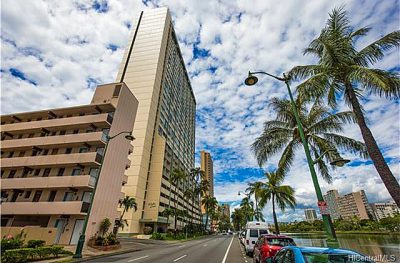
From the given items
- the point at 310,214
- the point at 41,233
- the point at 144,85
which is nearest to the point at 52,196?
the point at 41,233

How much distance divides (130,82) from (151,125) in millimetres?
15615

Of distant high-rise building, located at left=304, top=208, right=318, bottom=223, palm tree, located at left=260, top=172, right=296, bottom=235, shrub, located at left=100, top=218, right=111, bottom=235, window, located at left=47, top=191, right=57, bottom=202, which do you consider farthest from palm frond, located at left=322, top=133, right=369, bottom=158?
distant high-rise building, located at left=304, top=208, right=318, bottom=223

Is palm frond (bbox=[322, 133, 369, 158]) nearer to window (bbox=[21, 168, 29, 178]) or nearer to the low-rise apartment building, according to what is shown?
the low-rise apartment building

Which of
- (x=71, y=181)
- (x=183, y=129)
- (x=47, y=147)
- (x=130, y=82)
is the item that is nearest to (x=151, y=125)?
(x=130, y=82)

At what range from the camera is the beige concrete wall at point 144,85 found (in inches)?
1950

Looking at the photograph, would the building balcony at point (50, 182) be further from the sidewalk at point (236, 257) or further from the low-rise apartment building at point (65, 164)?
the sidewalk at point (236, 257)

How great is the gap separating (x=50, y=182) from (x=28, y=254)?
15727mm

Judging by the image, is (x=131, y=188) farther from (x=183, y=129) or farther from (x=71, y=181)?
(x=183, y=129)

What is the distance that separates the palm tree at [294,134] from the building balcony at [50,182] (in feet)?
67.1

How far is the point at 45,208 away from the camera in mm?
24719

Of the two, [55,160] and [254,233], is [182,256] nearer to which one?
[254,233]

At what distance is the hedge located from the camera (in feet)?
38.2

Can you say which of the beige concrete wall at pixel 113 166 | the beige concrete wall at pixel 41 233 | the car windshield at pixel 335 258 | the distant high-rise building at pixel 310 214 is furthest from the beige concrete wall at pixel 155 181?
the distant high-rise building at pixel 310 214

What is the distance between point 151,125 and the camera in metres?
57.6
